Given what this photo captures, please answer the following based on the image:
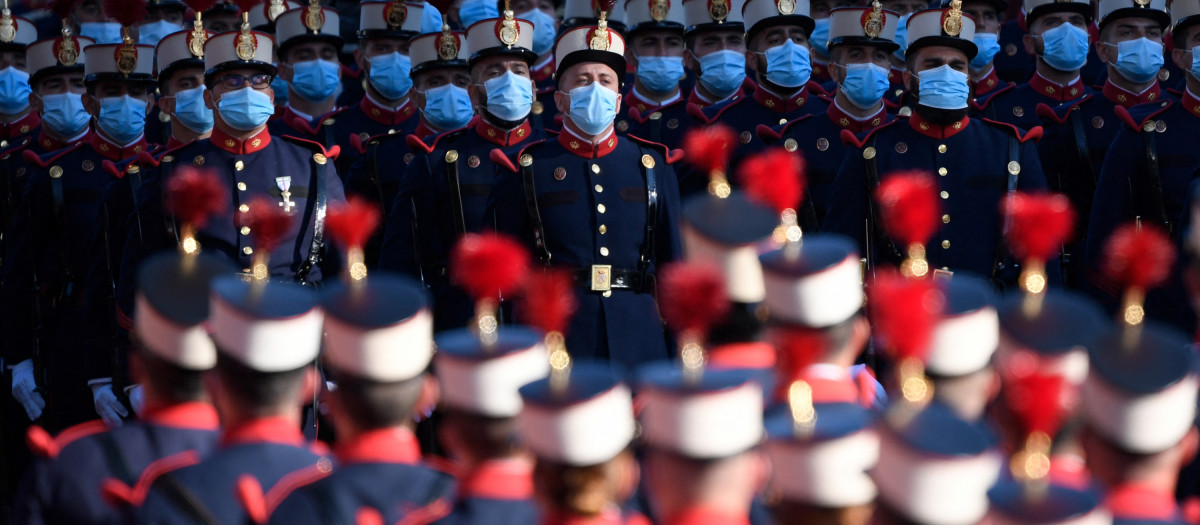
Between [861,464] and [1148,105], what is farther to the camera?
[1148,105]

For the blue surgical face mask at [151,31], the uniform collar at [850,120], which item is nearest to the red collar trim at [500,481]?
the uniform collar at [850,120]

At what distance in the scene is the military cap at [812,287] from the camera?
382 centimetres

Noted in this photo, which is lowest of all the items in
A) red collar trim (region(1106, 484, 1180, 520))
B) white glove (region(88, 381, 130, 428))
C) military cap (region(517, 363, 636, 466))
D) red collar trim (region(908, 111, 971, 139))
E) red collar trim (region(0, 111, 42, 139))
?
white glove (region(88, 381, 130, 428))

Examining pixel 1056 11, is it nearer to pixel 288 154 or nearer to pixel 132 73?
pixel 288 154

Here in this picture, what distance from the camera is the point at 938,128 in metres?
7.48

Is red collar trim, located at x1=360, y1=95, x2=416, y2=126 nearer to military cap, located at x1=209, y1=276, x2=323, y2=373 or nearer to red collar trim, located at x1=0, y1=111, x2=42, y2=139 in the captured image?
red collar trim, located at x1=0, y1=111, x2=42, y2=139

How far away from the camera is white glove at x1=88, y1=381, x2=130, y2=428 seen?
23.0 ft

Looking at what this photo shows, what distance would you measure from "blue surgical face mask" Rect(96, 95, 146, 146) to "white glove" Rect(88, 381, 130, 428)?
1.86m

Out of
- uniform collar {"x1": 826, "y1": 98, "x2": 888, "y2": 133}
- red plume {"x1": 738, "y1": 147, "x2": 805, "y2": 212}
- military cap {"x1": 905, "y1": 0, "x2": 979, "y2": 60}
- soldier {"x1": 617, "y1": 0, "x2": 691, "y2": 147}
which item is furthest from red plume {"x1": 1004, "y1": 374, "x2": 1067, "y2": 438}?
soldier {"x1": 617, "y1": 0, "x2": 691, "y2": 147}

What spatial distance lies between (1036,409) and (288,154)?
15.5ft

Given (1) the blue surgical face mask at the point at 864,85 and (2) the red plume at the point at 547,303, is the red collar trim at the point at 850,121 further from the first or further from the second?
(2) the red plume at the point at 547,303

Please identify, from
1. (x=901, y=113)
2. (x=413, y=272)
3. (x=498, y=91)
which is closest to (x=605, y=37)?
(x=498, y=91)

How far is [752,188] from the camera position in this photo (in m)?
4.20

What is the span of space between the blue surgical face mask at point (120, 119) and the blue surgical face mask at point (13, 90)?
216cm
